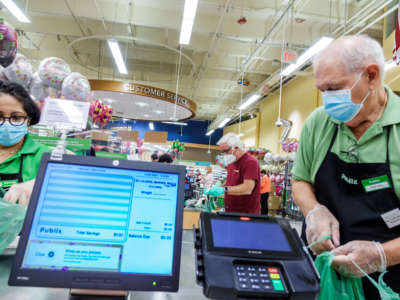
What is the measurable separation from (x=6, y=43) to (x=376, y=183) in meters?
1.86

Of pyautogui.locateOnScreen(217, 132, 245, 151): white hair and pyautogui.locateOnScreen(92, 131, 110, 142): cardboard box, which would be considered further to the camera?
pyautogui.locateOnScreen(217, 132, 245, 151): white hair

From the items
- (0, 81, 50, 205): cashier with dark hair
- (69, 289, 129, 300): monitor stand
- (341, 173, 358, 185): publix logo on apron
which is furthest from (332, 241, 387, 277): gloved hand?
(0, 81, 50, 205): cashier with dark hair

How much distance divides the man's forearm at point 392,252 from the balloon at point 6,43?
1.92m

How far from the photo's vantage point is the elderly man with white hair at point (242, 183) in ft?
9.65

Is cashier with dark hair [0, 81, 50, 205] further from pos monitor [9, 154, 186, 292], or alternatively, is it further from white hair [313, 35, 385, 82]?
white hair [313, 35, 385, 82]

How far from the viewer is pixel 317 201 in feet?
3.71

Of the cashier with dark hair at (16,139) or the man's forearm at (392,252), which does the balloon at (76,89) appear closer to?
the cashier with dark hair at (16,139)

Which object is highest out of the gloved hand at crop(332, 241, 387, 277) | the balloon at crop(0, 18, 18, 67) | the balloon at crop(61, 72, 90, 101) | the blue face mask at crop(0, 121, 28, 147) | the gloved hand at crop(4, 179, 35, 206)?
the balloon at crop(0, 18, 18, 67)

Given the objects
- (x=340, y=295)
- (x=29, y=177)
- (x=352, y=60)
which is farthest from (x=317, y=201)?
(x=29, y=177)

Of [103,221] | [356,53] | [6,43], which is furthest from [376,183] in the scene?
[6,43]

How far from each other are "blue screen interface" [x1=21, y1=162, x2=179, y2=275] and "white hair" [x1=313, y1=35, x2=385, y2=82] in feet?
2.64

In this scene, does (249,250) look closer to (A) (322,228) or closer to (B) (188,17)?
(A) (322,228)

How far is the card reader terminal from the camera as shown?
636 mm

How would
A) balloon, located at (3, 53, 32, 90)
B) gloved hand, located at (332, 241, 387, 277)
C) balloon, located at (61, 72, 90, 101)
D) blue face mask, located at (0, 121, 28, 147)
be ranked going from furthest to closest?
balloon, located at (3, 53, 32, 90)
balloon, located at (61, 72, 90, 101)
blue face mask, located at (0, 121, 28, 147)
gloved hand, located at (332, 241, 387, 277)
